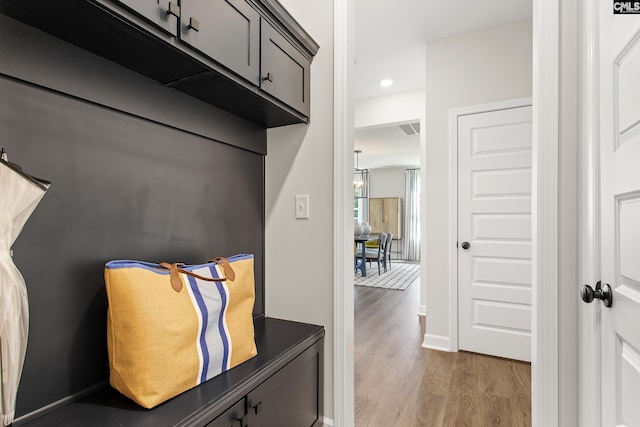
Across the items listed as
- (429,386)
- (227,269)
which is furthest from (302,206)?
(429,386)

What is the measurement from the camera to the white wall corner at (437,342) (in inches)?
110

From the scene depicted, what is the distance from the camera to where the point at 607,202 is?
1050mm

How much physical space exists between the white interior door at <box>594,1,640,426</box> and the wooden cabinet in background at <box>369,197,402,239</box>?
27.7ft

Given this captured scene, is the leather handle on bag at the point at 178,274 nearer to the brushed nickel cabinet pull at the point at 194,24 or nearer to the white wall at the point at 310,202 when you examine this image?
the white wall at the point at 310,202

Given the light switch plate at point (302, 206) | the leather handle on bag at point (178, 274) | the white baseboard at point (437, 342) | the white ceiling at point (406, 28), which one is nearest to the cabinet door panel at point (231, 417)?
the leather handle on bag at point (178, 274)

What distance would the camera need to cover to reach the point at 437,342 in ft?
9.32

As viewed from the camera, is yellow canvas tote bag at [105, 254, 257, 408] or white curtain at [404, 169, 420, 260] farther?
white curtain at [404, 169, 420, 260]

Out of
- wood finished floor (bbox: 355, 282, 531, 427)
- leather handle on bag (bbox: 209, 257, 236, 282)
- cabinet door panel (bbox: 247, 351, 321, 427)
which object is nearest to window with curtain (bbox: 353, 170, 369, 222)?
wood finished floor (bbox: 355, 282, 531, 427)

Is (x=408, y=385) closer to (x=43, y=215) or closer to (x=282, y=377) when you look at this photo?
(x=282, y=377)

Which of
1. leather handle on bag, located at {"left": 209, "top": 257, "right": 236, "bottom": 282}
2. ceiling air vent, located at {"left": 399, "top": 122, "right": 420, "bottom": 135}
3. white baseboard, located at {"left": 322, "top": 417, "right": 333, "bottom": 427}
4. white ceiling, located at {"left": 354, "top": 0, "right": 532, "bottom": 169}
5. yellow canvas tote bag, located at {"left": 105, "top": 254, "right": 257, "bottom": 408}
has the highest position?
white ceiling, located at {"left": 354, "top": 0, "right": 532, "bottom": 169}

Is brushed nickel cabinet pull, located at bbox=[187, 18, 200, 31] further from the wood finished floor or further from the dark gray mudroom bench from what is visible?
the wood finished floor

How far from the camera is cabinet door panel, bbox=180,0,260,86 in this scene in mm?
953

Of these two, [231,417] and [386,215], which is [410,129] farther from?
[231,417]

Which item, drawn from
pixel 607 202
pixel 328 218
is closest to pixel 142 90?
pixel 328 218
